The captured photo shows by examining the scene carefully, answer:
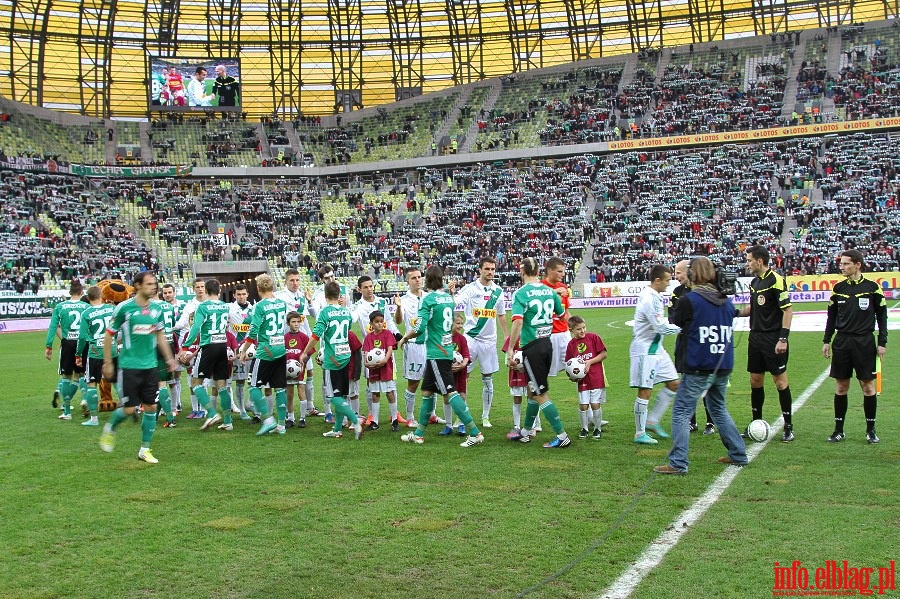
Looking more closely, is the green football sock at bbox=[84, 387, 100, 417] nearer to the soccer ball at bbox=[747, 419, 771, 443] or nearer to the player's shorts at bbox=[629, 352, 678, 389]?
the player's shorts at bbox=[629, 352, 678, 389]

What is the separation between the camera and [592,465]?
9047 mm

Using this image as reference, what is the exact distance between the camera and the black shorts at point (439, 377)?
10305 mm

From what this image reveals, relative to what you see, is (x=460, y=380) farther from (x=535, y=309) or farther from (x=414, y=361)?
(x=535, y=309)

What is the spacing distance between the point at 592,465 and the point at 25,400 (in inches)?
450

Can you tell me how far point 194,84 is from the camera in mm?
62875

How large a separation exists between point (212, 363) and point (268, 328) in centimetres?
133

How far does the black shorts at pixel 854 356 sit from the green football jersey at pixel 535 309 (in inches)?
125

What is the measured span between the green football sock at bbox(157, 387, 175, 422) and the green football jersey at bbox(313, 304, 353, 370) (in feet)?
9.48

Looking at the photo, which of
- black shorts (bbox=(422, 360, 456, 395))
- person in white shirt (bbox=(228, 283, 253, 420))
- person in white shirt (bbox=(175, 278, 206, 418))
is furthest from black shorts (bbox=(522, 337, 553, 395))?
person in white shirt (bbox=(175, 278, 206, 418))

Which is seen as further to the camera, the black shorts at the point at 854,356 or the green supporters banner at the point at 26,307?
the green supporters banner at the point at 26,307

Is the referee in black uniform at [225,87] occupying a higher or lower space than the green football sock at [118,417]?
higher

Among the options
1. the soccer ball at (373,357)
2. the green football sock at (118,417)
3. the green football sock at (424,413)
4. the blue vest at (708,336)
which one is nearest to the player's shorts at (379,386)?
the soccer ball at (373,357)

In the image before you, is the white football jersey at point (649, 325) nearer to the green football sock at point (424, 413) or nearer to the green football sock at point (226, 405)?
the green football sock at point (424, 413)

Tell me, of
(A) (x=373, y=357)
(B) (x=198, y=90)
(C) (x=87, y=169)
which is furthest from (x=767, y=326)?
(B) (x=198, y=90)
